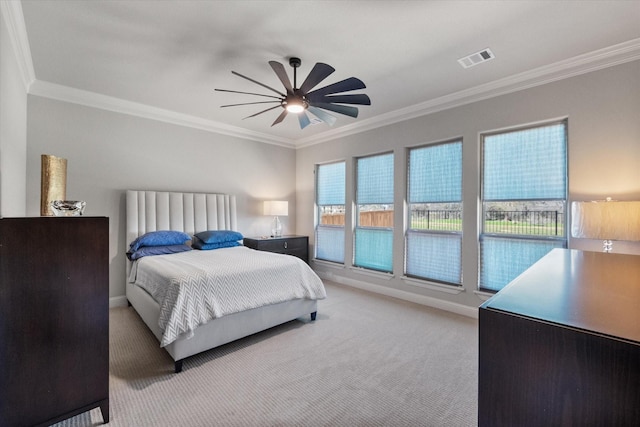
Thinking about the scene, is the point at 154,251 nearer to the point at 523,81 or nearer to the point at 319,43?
the point at 319,43

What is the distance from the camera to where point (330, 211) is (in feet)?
18.1

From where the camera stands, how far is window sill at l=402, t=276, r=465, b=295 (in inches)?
145

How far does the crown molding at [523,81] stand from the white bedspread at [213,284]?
2645 millimetres

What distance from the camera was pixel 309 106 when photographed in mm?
2867

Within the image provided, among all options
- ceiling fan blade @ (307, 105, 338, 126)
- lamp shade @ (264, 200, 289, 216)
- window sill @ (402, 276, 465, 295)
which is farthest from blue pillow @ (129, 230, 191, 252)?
window sill @ (402, 276, 465, 295)

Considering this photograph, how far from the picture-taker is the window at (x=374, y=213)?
4520 mm

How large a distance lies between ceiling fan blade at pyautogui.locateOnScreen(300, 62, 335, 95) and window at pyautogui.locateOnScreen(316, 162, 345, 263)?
2.81 meters

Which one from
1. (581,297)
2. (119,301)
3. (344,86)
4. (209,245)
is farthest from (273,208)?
(581,297)

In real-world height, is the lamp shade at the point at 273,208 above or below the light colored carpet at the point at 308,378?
above

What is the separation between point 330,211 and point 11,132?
4232mm

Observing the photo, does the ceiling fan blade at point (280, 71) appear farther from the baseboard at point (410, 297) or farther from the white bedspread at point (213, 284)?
the baseboard at point (410, 297)

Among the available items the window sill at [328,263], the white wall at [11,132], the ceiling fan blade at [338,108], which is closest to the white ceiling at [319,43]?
the white wall at [11,132]

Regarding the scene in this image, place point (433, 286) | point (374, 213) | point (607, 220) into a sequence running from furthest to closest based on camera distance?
1. point (374, 213)
2. point (433, 286)
3. point (607, 220)

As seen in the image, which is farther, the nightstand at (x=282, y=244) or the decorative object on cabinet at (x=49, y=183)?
the nightstand at (x=282, y=244)
